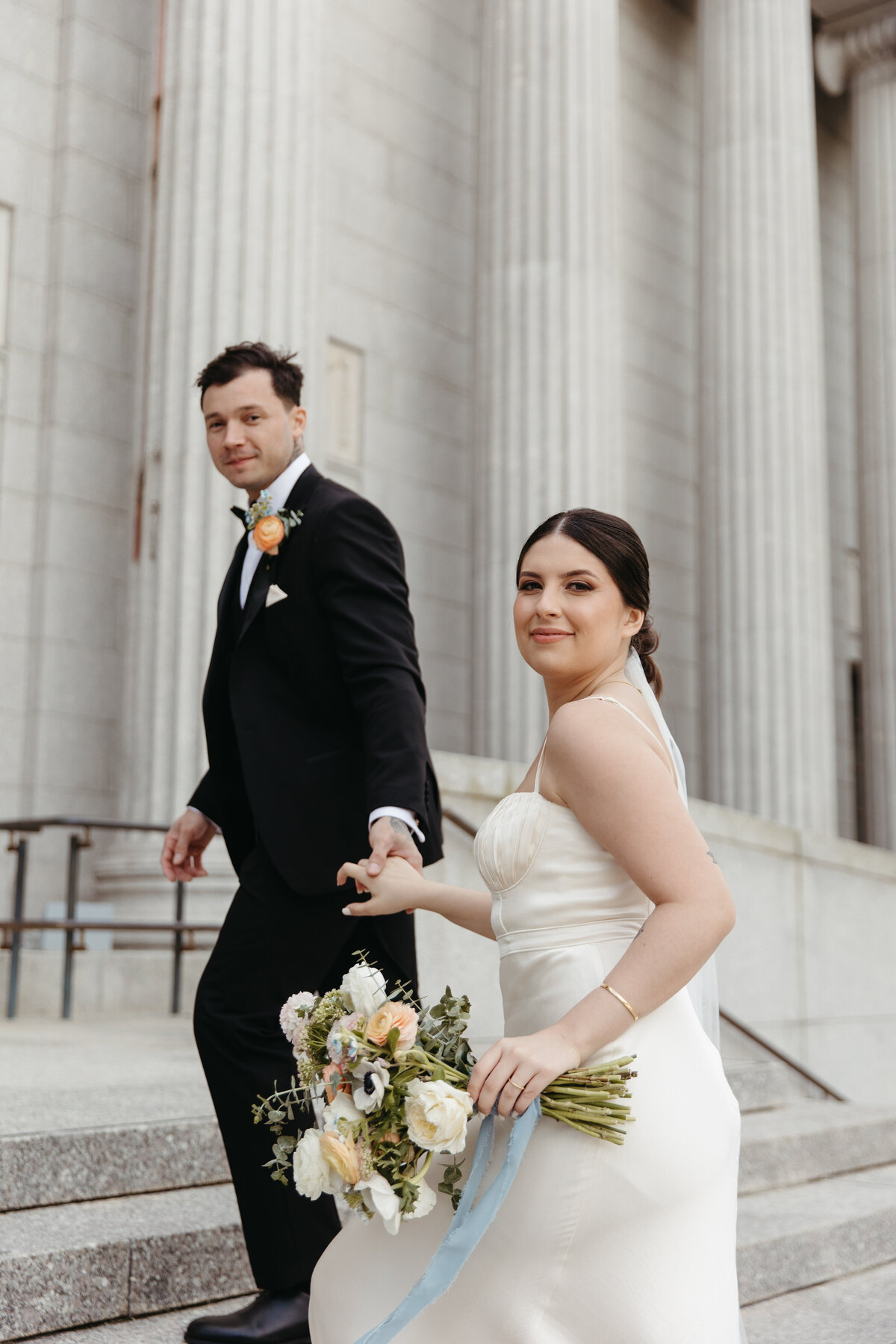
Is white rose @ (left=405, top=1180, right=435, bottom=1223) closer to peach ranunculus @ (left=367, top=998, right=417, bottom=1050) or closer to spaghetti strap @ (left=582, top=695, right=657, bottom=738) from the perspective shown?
peach ranunculus @ (left=367, top=998, right=417, bottom=1050)

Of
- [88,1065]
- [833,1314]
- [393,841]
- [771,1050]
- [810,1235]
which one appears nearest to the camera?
[393,841]

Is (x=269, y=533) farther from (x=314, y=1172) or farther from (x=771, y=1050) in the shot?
(x=771, y=1050)

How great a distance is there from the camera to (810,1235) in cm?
414

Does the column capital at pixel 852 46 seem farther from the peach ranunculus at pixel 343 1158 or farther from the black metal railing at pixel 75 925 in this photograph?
the peach ranunculus at pixel 343 1158

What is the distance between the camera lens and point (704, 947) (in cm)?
188

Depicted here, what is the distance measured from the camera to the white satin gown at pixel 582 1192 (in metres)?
1.87

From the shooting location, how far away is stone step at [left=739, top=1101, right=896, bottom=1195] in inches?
189

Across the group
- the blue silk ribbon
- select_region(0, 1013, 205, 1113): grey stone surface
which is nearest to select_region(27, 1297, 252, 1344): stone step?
select_region(0, 1013, 205, 1113): grey stone surface

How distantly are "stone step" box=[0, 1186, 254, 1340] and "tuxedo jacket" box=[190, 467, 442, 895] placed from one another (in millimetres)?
960

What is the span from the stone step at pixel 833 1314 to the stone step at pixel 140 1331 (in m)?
1.46

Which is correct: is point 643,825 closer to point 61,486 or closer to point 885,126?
point 61,486

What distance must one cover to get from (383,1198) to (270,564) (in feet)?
5.37

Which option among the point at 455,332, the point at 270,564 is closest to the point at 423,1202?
the point at 270,564

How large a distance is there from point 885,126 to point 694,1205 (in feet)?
54.3
